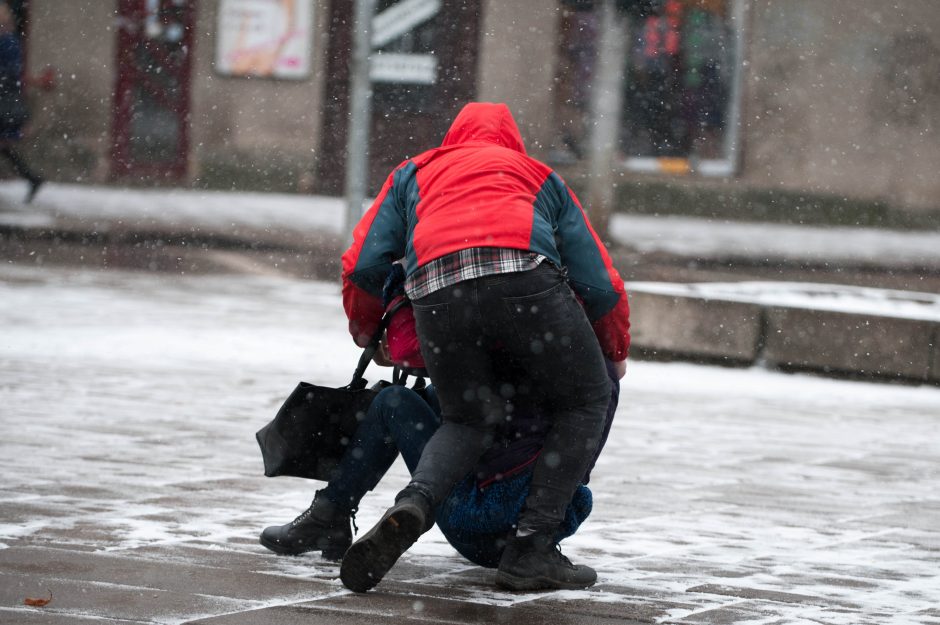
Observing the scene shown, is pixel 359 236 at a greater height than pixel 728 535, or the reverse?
pixel 359 236

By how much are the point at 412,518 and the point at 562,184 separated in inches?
37.2

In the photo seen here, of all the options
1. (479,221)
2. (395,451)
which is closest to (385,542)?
(395,451)

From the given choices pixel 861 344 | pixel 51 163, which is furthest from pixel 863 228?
pixel 861 344

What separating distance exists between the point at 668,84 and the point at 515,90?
2216 mm

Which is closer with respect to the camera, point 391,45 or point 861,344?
point 861,344

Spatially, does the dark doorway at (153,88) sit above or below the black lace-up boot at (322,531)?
above

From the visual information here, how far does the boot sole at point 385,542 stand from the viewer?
3.89 meters

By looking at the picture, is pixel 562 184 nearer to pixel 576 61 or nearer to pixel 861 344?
pixel 861 344

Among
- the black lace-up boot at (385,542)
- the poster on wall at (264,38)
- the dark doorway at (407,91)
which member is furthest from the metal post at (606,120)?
the black lace-up boot at (385,542)

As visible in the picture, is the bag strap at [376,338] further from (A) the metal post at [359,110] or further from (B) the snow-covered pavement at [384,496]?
(A) the metal post at [359,110]

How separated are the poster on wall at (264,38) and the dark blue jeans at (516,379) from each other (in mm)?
18486

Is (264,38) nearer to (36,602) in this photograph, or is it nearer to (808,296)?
(808,296)

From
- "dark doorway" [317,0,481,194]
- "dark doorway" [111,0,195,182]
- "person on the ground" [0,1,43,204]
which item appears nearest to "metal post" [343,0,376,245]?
"person on the ground" [0,1,43,204]

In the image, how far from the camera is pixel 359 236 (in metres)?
4.23
